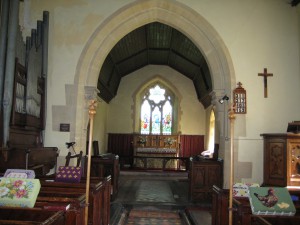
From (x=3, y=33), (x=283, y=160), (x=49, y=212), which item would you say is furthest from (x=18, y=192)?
(x=283, y=160)

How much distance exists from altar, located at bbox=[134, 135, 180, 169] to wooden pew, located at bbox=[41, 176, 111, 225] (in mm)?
7684

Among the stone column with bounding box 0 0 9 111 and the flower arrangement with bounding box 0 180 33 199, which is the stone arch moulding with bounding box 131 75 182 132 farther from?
the flower arrangement with bounding box 0 180 33 199

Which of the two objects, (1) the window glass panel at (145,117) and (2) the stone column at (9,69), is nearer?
(2) the stone column at (9,69)

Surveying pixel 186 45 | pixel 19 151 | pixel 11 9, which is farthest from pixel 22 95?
pixel 186 45

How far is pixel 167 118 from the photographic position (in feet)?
41.2

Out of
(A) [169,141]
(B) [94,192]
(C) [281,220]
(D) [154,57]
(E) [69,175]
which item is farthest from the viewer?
(A) [169,141]

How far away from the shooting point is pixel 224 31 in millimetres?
5852

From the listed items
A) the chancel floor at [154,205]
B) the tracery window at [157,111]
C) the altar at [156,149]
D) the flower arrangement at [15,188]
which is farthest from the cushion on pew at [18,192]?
the tracery window at [157,111]

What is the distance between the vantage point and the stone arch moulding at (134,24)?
19.1 feet

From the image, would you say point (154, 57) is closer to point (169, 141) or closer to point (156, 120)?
point (156, 120)

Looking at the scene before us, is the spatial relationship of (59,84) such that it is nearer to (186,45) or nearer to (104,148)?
(186,45)

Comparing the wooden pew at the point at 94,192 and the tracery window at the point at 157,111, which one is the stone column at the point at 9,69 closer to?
the wooden pew at the point at 94,192

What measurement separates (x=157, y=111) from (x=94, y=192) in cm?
944

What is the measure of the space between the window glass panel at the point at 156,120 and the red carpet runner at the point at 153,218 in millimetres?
7123
